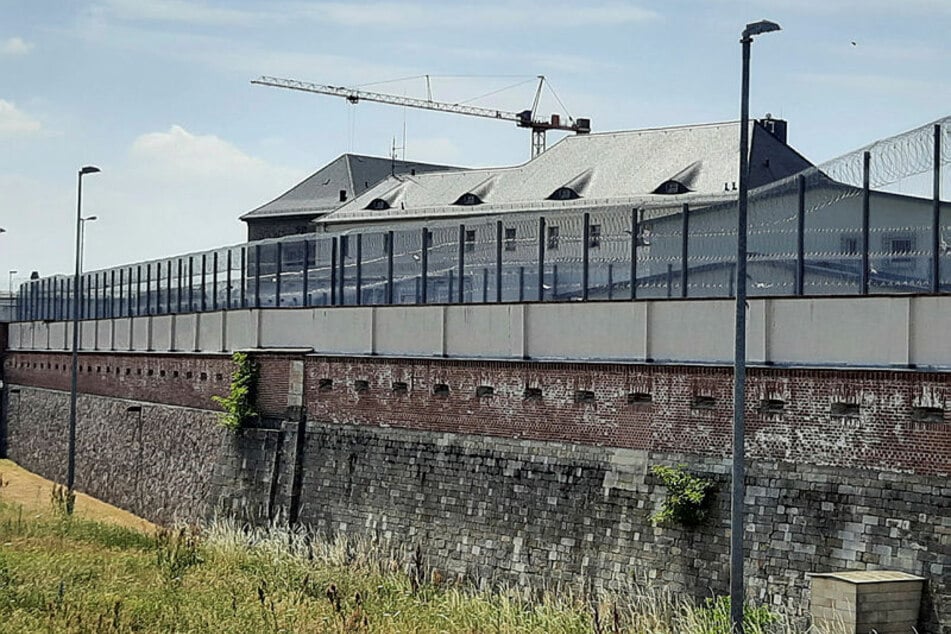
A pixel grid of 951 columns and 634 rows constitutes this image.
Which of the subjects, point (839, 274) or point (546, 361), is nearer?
point (839, 274)

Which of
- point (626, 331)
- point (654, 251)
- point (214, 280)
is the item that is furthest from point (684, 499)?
point (214, 280)

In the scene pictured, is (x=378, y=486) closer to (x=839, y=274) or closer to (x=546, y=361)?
(x=546, y=361)

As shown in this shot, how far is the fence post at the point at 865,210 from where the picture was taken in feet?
68.3

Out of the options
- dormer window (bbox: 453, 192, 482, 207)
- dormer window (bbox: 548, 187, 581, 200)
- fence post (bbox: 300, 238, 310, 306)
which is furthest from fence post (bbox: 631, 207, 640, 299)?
dormer window (bbox: 453, 192, 482, 207)

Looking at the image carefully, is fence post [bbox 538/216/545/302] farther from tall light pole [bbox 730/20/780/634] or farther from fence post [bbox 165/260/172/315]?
fence post [bbox 165/260/172/315]

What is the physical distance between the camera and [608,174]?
62.2 meters

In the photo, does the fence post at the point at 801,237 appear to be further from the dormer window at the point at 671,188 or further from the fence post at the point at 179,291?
the dormer window at the point at 671,188

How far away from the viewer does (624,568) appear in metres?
23.0

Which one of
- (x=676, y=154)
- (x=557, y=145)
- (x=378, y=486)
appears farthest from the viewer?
(x=557, y=145)

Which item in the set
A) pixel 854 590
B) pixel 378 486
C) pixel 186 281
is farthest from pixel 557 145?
pixel 854 590

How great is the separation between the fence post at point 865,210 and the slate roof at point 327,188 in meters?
60.6

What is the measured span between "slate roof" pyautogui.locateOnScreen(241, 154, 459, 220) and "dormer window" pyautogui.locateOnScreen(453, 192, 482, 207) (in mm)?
12150

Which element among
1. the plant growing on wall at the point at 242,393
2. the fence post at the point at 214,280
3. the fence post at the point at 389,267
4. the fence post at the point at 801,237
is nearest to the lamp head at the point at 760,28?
the fence post at the point at 801,237

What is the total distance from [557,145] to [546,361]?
4258 centimetres
